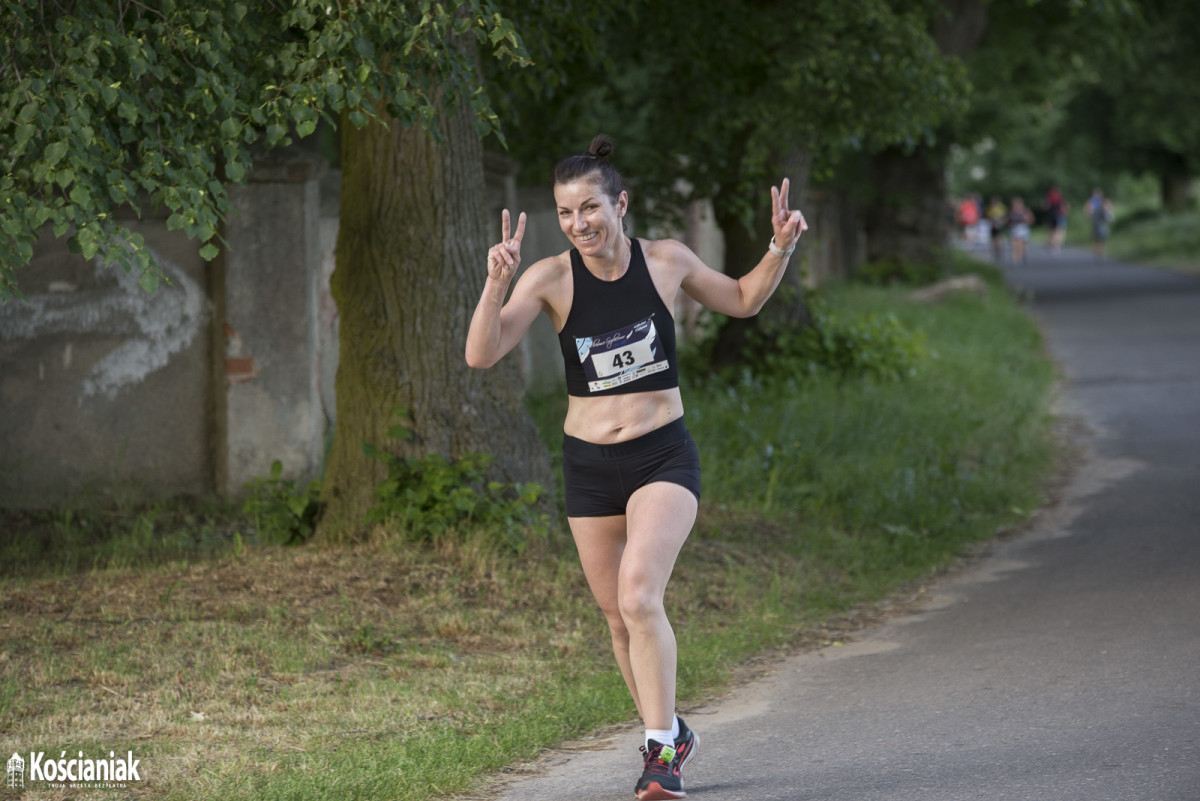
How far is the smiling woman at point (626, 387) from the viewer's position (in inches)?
172

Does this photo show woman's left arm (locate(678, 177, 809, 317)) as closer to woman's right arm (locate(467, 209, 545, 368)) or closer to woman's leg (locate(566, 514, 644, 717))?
woman's right arm (locate(467, 209, 545, 368))

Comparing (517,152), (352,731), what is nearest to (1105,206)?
(517,152)

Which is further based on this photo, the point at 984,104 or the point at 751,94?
the point at 984,104

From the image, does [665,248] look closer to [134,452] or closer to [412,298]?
[412,298]

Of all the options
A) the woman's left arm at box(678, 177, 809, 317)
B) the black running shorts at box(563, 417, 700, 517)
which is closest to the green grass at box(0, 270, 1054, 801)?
the black running shorts at box(563, 417, 700, 517)

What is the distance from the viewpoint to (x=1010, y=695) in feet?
18.5

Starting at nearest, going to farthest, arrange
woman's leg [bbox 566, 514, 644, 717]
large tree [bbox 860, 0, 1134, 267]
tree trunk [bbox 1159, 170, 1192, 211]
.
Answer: woman's leg [bbox 566, 514, 644, 717]
large tree [bbox 860, 0, 1134, 267]
tree trunk [bbox 1159, 170, 1192, 211]

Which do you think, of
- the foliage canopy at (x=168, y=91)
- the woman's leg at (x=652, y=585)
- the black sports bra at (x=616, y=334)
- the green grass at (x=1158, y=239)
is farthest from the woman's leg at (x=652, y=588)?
the green grass at (x=1158, y=239)

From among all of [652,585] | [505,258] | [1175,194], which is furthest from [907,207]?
[1175,194]

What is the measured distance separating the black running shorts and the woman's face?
609 mm

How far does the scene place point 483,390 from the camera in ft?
25.4

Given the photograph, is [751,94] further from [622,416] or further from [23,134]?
[622,416]

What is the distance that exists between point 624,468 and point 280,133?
85.9 inches

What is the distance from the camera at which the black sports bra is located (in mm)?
4508
